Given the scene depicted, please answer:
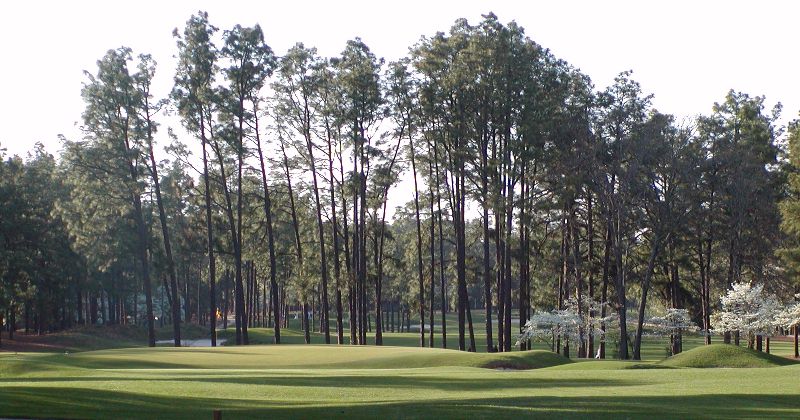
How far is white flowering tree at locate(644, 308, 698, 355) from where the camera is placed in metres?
64.9

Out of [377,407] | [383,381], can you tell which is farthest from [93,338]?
[377,407]

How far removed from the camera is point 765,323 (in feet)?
207

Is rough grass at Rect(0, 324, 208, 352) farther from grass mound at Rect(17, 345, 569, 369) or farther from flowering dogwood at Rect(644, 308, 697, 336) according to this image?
flowering dogwood at Rect(644, 308, 697, 336)

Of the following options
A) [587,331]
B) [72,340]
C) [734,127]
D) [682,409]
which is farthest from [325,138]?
[682,409]

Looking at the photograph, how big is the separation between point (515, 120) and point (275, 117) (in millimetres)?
19544

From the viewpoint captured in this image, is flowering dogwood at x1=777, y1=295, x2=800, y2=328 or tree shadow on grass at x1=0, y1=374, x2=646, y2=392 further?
flowering dogwood at x1=777, y1=295, x2=800, y2=328

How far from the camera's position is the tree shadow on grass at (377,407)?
2067 centimetres

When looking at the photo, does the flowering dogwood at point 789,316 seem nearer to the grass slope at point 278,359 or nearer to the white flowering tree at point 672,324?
the white flowering tree at point 672,324

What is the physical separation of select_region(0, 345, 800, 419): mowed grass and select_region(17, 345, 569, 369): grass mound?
1.15ft

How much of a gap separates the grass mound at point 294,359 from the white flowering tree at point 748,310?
22468 mm

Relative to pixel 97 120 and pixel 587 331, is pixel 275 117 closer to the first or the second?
pixel 97 120

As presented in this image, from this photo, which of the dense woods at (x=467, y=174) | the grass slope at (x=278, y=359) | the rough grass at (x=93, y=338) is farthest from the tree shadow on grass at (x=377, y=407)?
the rough grass at (x=93, y=338)

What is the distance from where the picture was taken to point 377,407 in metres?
21.7

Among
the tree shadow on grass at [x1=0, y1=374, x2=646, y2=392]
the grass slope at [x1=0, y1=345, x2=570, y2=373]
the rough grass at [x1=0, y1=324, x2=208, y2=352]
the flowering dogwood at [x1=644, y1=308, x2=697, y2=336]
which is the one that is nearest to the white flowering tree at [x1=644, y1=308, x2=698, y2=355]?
the flowering dogwood at [x1=644, y1=308, x2=697, y2=336]
